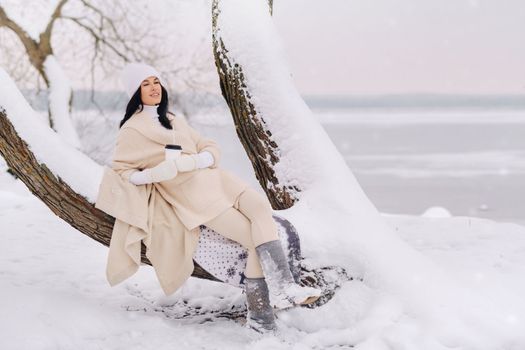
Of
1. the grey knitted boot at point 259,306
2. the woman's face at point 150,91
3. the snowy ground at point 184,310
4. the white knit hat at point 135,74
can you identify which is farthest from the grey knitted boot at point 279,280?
the white knit hat at point 135,74

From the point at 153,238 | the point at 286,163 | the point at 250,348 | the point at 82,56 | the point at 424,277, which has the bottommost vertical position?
the point at 250,348

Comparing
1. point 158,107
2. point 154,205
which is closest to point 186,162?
point 154,205

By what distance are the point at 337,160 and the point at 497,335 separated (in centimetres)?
159

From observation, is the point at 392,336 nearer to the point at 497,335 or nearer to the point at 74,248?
the point at 497,335

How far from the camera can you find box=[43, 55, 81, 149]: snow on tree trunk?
1065cm

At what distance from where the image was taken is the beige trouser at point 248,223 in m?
4.27

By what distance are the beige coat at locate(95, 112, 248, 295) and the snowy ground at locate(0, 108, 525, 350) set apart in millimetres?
383

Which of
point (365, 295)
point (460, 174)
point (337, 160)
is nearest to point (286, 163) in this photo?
point (337, 160)

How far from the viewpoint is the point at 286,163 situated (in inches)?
190

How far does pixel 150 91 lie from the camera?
438 centimetres

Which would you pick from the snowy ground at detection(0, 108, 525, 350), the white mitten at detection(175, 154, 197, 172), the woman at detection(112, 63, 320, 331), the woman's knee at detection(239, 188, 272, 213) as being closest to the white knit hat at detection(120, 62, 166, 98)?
the woman at detection(112, 63, 320, 331)

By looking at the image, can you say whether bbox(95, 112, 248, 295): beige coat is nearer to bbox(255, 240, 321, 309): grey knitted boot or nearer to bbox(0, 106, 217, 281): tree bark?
bbox(0, 106, 217, 281): tree bark

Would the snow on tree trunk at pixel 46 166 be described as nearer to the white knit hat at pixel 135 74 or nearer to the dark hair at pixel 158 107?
the dark hair at pixel 158 107

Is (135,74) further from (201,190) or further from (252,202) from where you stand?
(252,202)
